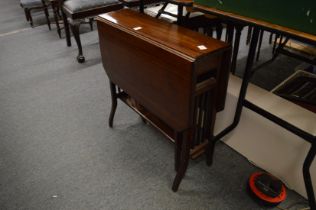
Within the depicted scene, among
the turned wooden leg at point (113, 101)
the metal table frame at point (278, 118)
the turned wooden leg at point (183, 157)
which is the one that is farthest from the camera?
the turned wooden leg at point (113, 101)

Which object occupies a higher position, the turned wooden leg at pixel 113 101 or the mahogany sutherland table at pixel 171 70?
the mahogany sutherland table at pixel 171 70

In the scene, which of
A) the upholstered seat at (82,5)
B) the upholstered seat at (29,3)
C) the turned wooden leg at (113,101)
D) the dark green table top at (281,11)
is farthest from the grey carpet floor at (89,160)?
the upholstered seat at (29,3)

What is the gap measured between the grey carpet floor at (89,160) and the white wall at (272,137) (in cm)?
9

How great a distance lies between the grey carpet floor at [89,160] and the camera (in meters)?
1.37

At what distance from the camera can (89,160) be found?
1.60 meters

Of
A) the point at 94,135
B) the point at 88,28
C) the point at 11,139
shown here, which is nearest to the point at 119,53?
the point at 94,135

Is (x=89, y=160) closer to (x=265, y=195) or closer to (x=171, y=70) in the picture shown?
(x=171, y=70)

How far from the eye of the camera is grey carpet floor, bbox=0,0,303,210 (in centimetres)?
137

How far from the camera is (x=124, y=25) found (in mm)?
1297

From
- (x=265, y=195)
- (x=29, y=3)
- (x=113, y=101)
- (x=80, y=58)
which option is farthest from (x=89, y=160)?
(x=29, y=3)

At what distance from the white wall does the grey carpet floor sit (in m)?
0.09

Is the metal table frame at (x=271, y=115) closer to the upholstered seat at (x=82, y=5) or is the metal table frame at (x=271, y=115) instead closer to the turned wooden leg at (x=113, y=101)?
the turned wooden leg at (x=113, y=101)

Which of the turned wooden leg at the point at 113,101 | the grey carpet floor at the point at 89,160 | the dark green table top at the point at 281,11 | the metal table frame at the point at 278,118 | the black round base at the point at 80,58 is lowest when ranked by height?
the grey carpet floor at the point at 89,160

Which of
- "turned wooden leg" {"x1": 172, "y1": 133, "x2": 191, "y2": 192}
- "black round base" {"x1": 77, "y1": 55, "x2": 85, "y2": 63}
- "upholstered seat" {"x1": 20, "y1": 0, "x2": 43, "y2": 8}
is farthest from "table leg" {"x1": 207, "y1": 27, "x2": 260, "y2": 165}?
"upholstered seat" {"x1": 20, "y1": 0, "x2": 43, "y2": 8}
